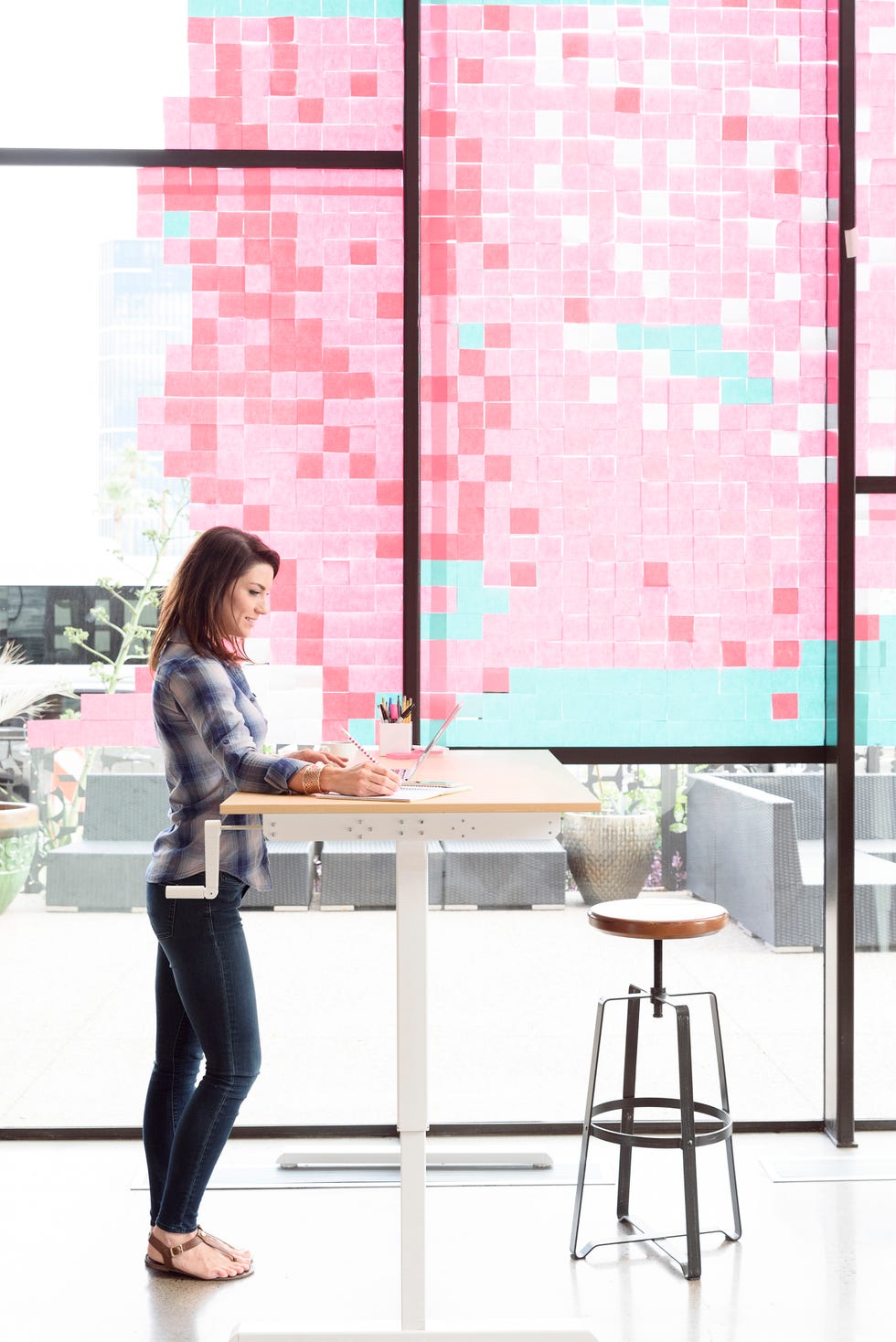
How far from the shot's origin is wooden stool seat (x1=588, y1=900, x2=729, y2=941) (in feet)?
8.38

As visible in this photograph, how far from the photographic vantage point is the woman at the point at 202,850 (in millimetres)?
2361

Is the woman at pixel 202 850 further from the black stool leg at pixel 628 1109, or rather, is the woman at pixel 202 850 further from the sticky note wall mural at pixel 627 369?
the sticky note wall mural at pixel 627 369

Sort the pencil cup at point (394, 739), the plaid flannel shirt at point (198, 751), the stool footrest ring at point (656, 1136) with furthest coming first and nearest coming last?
the pencil cup at point (394, 739)
the stool footrest ring at point (656, 1136)
the plaid flannel shirt at point (198, 751)

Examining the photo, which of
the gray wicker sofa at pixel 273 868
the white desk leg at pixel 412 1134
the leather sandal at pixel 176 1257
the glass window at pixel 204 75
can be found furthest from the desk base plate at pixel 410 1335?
the glass window at pixel 204 75

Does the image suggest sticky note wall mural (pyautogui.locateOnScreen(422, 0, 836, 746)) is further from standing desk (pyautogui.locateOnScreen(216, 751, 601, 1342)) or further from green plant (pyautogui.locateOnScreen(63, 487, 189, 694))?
standing desk (pyautogui.locateOnScreen(216, 751, 601, 1342))

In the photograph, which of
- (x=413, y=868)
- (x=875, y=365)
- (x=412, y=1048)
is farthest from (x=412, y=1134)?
(x=875, y=365)

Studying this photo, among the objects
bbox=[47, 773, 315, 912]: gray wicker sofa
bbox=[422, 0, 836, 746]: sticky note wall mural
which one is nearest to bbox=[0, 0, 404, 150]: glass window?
bbox=[422, 0, 836, 746]: sticky note wall mural

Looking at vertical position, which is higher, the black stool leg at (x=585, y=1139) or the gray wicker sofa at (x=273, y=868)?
the gray wicker sofa at (x=273, y=868)

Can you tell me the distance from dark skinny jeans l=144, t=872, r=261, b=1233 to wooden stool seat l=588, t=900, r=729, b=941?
77 centimetres

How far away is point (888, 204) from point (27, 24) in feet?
7.77

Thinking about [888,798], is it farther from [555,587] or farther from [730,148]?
[730,148]

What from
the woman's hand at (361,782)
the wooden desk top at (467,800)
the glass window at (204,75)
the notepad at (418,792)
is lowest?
the wooden desk top at (467,800)

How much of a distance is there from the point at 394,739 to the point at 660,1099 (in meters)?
1.01

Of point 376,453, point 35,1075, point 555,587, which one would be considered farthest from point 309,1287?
point 376,453
